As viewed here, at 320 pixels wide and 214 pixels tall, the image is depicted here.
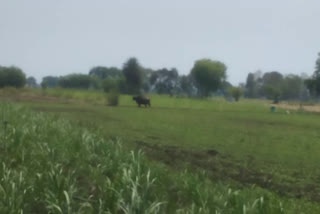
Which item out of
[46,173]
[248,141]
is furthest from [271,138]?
[46,173]

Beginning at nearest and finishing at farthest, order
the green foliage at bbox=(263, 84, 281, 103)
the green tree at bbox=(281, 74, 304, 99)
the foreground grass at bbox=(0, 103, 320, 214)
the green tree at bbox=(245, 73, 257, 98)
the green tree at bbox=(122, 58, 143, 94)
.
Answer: the foreground grass at bbox=(0, 103, 320, 214) < the green tree at bbox=(122, 58, 143, 94) < the green foliage at bbox=(263, 84, 281, 103) < the green tree at bbox=(281, 74, 304, 99) < the green tree at bbox=(245, 73, 257, 98)

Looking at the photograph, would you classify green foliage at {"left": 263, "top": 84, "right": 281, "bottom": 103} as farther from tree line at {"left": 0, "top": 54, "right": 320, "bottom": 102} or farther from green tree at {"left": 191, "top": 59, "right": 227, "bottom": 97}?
green tree at {"left": 191, "top": 59, "right": 227, "bottom": 97}

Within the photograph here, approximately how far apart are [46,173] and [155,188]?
1260mm

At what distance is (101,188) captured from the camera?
482 cm

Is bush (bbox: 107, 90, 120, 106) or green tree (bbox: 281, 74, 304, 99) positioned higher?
green tree (bbox: 281, 74, 304, 99)

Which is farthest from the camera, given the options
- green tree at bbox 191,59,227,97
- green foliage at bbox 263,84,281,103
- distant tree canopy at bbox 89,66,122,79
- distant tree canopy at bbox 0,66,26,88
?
distant tree canopy at bbox 89,66,122,79

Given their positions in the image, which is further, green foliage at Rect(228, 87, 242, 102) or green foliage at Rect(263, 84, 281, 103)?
green foliage at Rect(228, 87, 242, 102)

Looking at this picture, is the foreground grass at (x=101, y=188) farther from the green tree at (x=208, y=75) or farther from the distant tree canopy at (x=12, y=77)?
the green tree at (x=208, y=75)

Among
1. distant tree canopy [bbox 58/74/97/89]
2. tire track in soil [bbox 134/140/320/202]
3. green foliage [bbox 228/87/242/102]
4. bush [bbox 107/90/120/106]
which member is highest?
distant tree canopy [bbox 58/74/97/89]

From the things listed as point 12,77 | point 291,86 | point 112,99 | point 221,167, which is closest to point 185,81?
point 291,86

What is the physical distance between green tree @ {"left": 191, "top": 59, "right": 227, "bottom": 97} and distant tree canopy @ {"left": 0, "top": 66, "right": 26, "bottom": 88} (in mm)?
28146

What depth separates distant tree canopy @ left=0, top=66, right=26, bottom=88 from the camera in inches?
1999

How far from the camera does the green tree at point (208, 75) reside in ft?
225

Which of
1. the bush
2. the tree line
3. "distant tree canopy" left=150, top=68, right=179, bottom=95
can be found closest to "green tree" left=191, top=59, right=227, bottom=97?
the tree line
